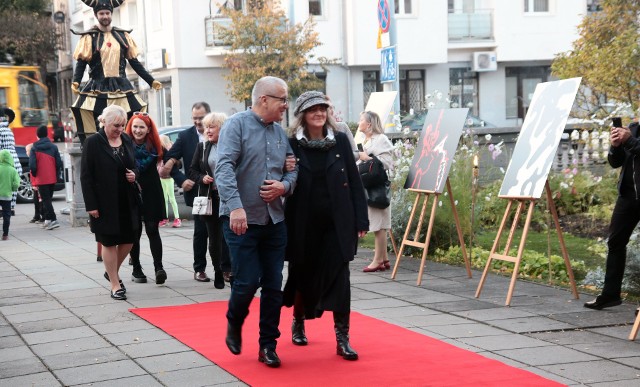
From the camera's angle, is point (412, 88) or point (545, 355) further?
point (412, 88)

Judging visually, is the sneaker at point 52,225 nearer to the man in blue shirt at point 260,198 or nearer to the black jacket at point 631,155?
the man in blue shirt at point 260,198

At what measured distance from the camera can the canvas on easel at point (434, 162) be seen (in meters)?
10.7

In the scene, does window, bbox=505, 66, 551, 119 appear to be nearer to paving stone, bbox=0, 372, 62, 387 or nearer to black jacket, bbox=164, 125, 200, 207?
black jacket, bbox=164, 125, 200, 207

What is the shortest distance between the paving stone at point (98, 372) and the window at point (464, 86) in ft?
118

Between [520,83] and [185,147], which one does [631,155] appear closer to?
[185,147]

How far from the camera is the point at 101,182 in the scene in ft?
32.2

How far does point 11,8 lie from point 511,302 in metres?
49.0

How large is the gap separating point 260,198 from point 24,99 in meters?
24.6

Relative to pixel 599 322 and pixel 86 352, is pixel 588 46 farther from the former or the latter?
pixel 86 352

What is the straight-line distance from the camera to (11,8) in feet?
177

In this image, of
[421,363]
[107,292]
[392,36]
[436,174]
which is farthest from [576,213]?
[421,363]

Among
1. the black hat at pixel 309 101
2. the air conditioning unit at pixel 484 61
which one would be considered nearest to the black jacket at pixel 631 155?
the black hat at pixel 309 101

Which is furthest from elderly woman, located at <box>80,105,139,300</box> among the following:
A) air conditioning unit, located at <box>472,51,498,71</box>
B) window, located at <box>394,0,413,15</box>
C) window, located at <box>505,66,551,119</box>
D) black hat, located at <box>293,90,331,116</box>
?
window, located at <box>505,66,551,119</box>

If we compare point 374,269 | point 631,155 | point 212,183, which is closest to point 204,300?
point 212,183
